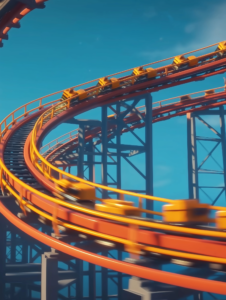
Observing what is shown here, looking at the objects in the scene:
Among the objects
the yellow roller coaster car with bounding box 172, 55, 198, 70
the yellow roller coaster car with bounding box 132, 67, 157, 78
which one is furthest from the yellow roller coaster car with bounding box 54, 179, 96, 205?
the yellow roller coaster car with bounding box 172, 55, 198, 70

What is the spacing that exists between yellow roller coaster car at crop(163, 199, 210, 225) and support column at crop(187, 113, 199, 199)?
447 inches

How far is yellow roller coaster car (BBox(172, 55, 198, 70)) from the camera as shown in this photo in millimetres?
15398

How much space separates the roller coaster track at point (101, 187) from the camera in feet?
14.6

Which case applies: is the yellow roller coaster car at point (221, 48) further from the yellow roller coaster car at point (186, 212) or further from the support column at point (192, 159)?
the yellow roller coaster car at point (186, 212)

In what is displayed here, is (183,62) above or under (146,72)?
above

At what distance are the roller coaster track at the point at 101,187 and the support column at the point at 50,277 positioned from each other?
1.96 feet

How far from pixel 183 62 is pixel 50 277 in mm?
11911

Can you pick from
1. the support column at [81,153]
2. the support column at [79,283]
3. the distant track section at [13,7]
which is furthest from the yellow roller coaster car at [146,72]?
the support column at [79,283]

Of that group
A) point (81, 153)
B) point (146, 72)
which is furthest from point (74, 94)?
point (146, 72)

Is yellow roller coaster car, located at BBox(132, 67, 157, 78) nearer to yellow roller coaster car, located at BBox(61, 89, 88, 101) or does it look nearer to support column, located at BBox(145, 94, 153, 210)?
support column, located at BBox(145, 94, 153, 210)

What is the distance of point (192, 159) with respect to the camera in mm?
17266

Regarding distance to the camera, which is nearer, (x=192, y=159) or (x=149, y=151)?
(x=149, y=151)

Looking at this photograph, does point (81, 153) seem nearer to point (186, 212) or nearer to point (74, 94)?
point (74, 94)

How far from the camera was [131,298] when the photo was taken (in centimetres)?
490
